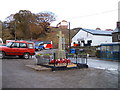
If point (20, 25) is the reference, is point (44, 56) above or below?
below

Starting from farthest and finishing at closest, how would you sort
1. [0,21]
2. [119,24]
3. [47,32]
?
[47,32] < [0,21] < [119,24]

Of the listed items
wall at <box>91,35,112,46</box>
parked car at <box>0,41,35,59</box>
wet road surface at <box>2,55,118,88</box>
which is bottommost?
wet road surface at <box>2,55,118,88</box>

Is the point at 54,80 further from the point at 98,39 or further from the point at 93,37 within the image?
the point at 98,39

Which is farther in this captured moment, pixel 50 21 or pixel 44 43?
pixel 50 21

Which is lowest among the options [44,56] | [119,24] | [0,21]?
[44,56]

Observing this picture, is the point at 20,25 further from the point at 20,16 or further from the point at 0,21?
the point at 0,21

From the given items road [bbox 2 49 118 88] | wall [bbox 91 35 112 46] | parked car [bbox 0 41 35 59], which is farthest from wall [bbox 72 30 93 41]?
road [bbox 2 49 118 88]

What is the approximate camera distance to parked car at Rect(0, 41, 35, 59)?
744 inches

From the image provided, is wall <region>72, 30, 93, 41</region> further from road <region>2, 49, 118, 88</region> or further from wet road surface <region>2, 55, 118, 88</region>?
wet road surface <region>2, 55, 118, 88</region>

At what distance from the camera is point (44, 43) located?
49.4 m

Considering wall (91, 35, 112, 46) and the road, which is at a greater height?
wall (91, 35, 112, 46)

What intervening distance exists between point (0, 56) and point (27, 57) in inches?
127

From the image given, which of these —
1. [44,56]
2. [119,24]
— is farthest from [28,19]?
[44,56]

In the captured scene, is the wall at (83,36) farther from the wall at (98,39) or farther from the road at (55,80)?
the road at (55,80)
